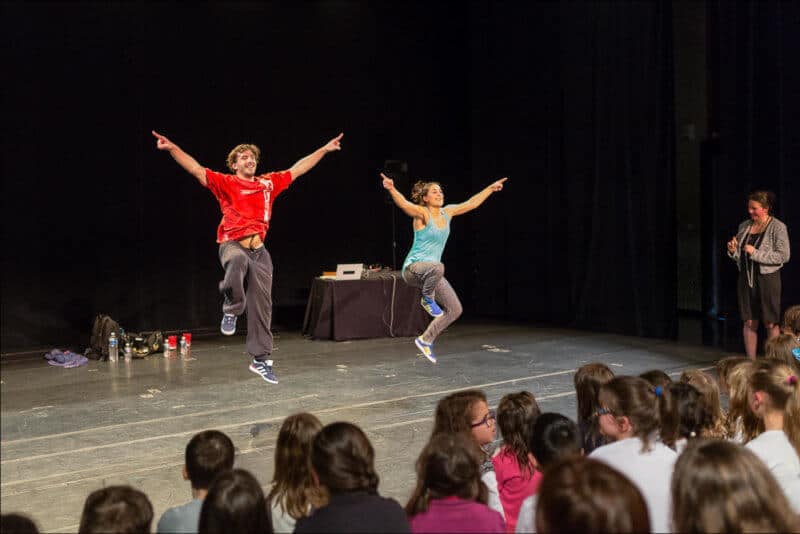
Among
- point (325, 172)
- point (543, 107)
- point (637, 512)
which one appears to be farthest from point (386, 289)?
point (637, 512)

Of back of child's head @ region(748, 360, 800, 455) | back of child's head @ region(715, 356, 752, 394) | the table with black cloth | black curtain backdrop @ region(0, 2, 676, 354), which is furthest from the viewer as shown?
the table with black cloth

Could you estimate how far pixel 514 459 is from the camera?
119 inches

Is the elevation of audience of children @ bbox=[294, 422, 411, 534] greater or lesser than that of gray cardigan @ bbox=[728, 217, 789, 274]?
lesser

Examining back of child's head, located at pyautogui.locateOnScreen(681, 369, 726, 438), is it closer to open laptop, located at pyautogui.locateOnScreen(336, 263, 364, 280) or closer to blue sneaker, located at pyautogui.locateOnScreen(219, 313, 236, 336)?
blue sneaker, located at pyautogui.locateOnScreen(219, 313, 236, 336)

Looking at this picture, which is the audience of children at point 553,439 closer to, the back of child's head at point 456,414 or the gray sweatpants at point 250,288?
the back of child's head at point 456,414

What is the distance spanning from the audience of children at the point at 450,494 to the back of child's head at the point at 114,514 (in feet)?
2.34

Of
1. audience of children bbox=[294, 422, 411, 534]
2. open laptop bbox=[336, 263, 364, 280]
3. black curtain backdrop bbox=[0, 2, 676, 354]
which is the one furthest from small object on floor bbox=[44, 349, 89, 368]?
audience of children bbox=[294, 422, 411, 534]

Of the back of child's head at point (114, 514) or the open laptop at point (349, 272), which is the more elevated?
the open laptop at point (349, 272)

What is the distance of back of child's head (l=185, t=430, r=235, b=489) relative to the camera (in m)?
2.58

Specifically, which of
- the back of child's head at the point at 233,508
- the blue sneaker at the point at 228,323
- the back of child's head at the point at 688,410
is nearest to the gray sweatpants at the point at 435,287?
the blue sneaker at the point at 228,323

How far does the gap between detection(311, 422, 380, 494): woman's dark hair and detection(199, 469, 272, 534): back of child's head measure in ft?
0.78

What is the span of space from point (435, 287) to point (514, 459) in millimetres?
3312

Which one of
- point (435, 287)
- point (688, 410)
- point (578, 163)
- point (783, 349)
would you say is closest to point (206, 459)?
point (688, 410)

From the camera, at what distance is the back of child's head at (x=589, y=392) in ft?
10.9
